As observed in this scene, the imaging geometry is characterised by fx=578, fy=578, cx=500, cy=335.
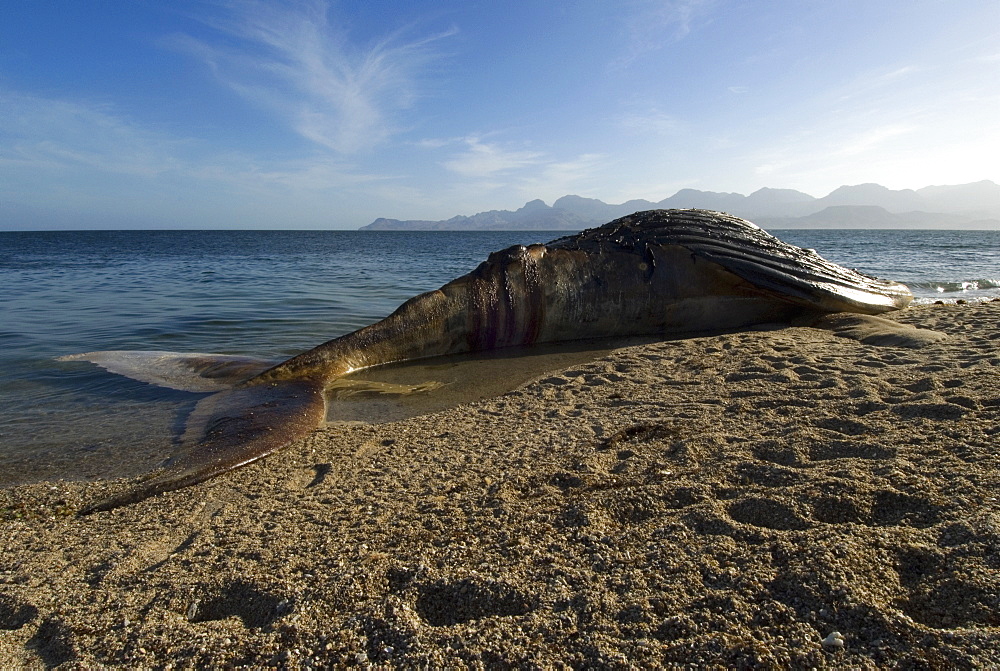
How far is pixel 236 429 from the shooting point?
345cm

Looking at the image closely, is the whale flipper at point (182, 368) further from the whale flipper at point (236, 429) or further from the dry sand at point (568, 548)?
the dry sand at point (568, 548)

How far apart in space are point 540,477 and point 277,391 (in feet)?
8.01

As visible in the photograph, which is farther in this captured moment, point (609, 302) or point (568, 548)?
point (609, 302)

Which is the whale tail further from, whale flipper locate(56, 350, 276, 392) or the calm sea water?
the calm sea water

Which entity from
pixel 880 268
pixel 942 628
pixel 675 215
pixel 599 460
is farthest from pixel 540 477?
pixel 880 268

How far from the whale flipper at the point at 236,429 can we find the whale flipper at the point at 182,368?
0.36 meters

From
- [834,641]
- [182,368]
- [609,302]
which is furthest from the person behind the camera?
[609,302]

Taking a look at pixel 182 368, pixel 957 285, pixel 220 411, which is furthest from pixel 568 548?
pixel 957 285

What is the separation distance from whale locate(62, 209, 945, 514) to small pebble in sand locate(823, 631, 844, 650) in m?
3.84

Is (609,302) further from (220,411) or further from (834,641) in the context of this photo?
(834,641)

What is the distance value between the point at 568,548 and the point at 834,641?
0.78 meters

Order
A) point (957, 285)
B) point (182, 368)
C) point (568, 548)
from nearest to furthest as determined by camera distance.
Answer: point (568, 548) < point (182, 368) < point (957, 285)

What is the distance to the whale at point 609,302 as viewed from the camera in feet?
16.3

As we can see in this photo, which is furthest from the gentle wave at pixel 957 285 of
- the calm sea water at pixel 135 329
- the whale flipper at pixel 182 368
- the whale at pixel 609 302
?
the whale flipper at pixel 182 368
